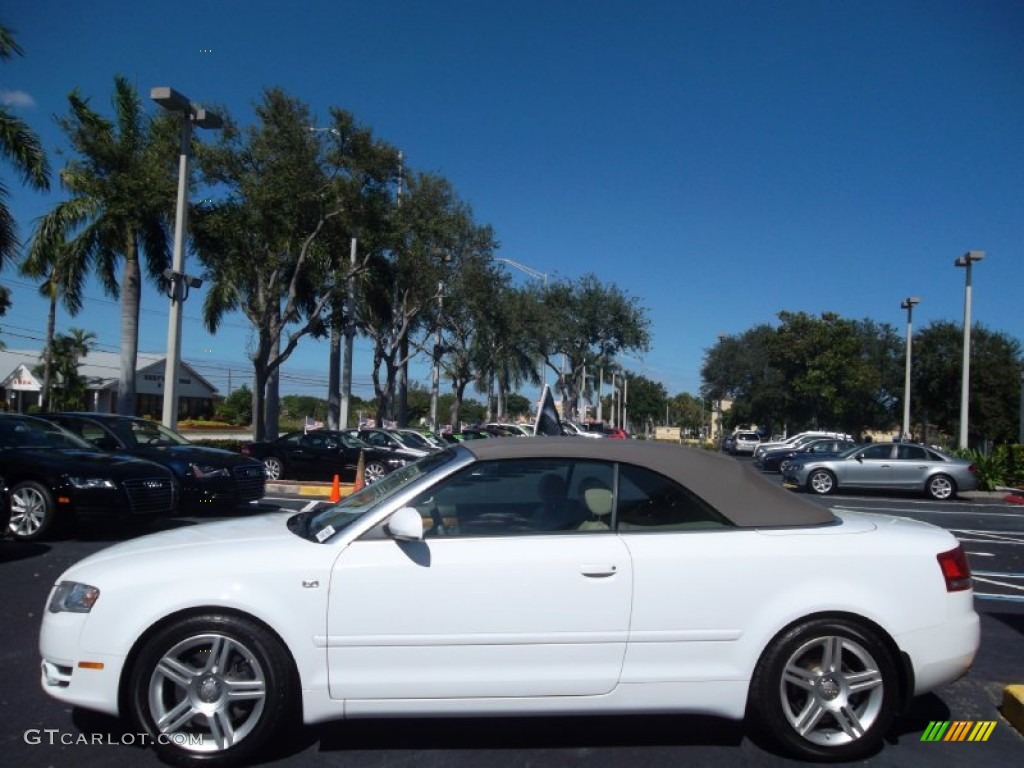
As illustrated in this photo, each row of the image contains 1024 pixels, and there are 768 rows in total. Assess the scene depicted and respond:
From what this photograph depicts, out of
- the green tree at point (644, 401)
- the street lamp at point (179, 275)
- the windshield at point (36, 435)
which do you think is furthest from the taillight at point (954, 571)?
the green tree at point (644, 401)

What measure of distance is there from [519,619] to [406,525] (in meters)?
0.68

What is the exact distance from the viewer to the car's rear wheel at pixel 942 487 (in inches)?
787

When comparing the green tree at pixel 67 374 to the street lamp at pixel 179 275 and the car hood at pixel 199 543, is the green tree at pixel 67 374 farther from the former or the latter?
the car hood at pixel 199 543

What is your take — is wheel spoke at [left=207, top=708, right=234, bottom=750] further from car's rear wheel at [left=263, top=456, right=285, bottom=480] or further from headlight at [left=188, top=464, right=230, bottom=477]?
car's rear wheel at [left=263, top=456, right=285, bottom=480]

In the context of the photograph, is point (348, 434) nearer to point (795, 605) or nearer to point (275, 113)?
point (275, 113)

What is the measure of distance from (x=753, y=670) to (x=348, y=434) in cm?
1710

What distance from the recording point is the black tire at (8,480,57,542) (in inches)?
352

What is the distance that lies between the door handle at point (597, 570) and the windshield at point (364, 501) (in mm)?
910

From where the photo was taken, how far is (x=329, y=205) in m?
22.2

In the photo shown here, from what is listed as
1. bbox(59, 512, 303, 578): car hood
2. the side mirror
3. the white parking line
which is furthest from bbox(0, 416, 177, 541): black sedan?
the white parking line

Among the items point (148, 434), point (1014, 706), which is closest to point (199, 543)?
point (1014, 706)

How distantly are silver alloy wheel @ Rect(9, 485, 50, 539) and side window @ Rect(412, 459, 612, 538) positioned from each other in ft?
22.1

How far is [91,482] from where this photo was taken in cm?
902

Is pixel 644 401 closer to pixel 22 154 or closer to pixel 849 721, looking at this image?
pixel 22 154
